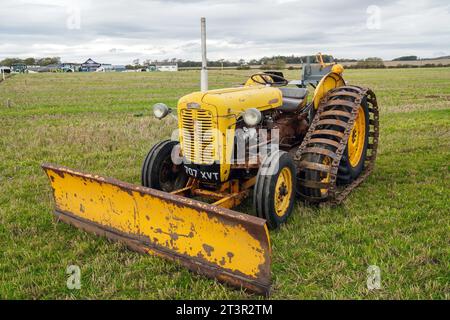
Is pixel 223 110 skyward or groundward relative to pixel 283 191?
skyward

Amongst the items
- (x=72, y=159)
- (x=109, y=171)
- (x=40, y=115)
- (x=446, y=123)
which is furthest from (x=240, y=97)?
(x=40, y=115)

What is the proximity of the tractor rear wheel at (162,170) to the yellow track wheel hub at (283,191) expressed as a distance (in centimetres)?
134

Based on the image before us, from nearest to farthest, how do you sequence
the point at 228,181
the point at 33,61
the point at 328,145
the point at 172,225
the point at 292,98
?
the point at 172,225 → the point at 228,181 → the point at 328,145 → the point at 292,98 → the point at 33,61

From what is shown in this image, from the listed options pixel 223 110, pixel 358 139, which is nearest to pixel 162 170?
pixel 223 110

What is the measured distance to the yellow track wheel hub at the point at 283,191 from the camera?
4535 millimetres

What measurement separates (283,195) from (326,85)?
81.4 inches

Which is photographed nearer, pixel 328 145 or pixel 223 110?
pixel 223 110

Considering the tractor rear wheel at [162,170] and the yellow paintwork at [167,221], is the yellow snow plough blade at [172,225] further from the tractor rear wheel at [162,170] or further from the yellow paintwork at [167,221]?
the tractor rear wheel at [162,170]

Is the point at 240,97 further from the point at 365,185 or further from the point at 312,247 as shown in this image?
the point at 365,185

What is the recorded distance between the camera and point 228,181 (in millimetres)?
4824

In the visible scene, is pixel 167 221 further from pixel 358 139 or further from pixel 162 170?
pixel 358 139

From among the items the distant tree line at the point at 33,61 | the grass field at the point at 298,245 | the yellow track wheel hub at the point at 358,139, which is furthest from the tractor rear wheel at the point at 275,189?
the distant tree line at the point at 33,61

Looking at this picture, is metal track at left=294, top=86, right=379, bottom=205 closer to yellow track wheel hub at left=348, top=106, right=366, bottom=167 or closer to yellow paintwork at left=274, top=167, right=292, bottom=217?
yellow paintwork at left=274, top=167, right=292, bottom=217

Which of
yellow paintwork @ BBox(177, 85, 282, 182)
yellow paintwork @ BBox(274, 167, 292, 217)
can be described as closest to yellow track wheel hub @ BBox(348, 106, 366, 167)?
yellow paintwork @ BBox(274, 167, 292, 217)
